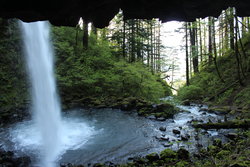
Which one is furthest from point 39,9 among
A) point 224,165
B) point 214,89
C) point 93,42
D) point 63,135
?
point 214,89

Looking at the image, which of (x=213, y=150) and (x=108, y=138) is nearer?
(x=213, y=150)

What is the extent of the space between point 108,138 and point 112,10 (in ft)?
16.4

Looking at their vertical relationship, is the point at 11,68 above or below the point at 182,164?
above

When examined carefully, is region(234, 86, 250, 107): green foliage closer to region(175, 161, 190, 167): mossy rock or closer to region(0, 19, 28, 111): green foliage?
region(175, 161, 190, 167): mossy rock

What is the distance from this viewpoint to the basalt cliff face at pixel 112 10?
4.82 meters

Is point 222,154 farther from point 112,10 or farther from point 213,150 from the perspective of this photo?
point 112,10

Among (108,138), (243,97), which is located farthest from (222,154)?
(243,97)

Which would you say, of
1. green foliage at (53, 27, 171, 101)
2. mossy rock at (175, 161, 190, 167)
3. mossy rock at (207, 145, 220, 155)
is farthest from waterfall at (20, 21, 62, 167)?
mossy rock at (207, 145, 220, 155)

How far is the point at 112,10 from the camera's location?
595cm

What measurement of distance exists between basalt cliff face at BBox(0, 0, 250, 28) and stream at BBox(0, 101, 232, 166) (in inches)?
172

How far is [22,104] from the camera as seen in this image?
430 inches

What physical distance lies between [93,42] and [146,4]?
1254cm

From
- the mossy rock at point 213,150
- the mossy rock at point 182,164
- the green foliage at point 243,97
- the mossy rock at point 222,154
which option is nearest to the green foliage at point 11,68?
the mossy rock at point 182,164

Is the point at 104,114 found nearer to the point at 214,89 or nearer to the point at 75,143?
the point at 75,143
